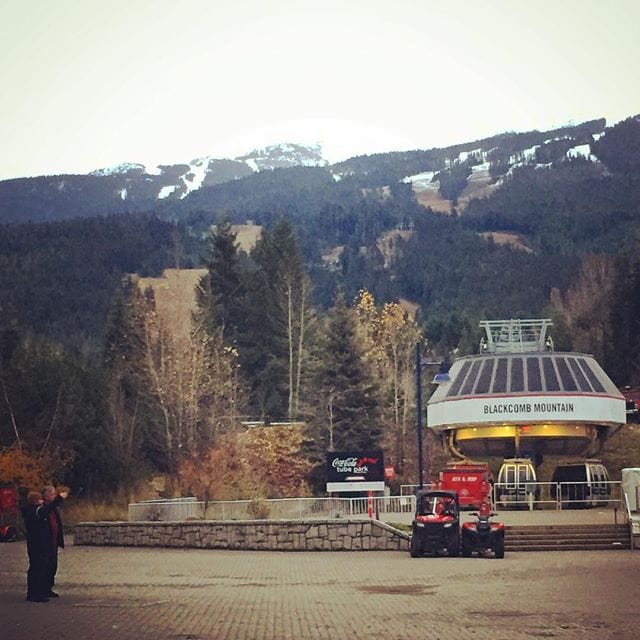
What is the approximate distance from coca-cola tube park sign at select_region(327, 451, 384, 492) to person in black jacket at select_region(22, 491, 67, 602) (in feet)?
71.6

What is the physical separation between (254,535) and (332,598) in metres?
15.6

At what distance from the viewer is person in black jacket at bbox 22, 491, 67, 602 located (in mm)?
18859

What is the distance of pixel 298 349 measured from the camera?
3179 inches

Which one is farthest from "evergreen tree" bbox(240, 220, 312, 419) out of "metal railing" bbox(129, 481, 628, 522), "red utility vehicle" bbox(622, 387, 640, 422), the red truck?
"metal railing" bbox(129, 481, 628, 522)

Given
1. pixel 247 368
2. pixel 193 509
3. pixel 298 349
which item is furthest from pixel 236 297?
pixel 193 509

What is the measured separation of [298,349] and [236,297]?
16304 millimetres

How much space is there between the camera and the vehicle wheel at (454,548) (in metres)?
30.3

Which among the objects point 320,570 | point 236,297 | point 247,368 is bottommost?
point 320,570

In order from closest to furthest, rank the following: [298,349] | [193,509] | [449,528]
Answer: [449,528], [193,509], [298,349]

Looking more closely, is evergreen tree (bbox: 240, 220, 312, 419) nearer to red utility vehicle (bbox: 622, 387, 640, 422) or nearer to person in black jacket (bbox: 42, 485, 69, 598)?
red utility vehicle (bbox: 622, 387, 640, 422)

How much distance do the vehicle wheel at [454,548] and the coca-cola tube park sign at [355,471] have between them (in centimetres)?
1000

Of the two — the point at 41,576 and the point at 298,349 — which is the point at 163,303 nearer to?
the point at 298,349

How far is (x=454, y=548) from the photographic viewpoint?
99.8 feet

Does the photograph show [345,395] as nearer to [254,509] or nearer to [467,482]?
[467,482]
